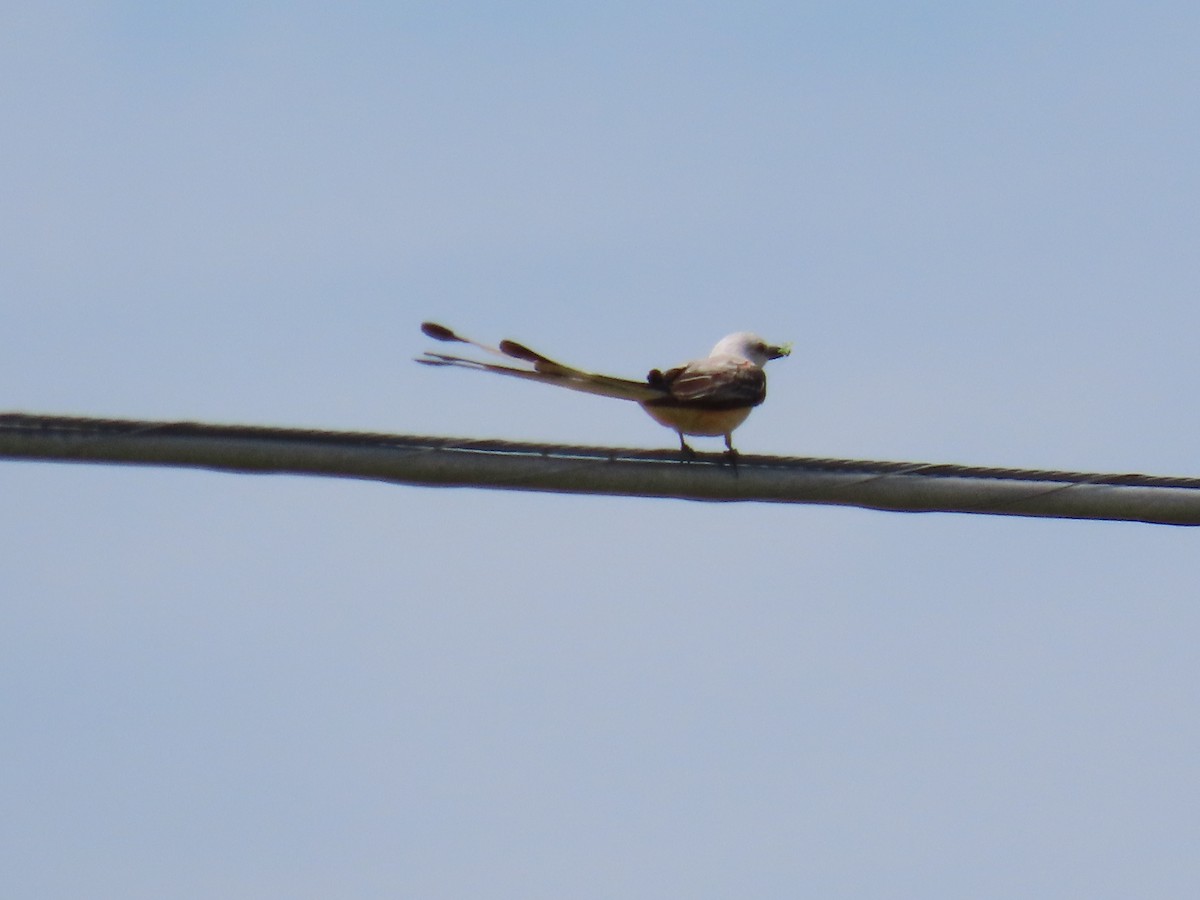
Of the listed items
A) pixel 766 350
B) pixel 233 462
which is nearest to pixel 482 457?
pixel 233 462

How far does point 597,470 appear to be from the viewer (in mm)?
5305

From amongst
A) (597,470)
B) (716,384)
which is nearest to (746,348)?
(716,384)

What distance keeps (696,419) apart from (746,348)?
1.47 meters

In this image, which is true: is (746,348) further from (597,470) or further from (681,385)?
(597,470)

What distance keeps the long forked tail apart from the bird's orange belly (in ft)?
1.53

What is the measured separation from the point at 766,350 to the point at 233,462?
4309 millimetres

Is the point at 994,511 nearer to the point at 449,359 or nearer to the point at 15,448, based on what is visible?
the point at 449,359

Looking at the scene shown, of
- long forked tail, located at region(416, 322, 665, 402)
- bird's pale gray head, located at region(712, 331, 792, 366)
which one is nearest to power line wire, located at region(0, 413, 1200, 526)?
long forked tail, located at region(416, 322, 665, 402)

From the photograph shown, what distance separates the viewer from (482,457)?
17.0ft

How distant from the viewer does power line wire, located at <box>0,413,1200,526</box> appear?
479cm

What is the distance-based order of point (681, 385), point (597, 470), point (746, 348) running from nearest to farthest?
1. point (597, 470)
2. point (681, 385)
3. point (746, 348)

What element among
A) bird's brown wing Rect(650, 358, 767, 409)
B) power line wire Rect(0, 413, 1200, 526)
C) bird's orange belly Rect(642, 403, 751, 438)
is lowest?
power line wire Rect(0, 413, 1200, 526)

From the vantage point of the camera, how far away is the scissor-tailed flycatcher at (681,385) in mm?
6035

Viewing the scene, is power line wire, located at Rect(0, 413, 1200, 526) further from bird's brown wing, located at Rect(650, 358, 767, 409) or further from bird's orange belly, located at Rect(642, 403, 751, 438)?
bird's orange belly, located at Rect(642, 403, 751, 438)
